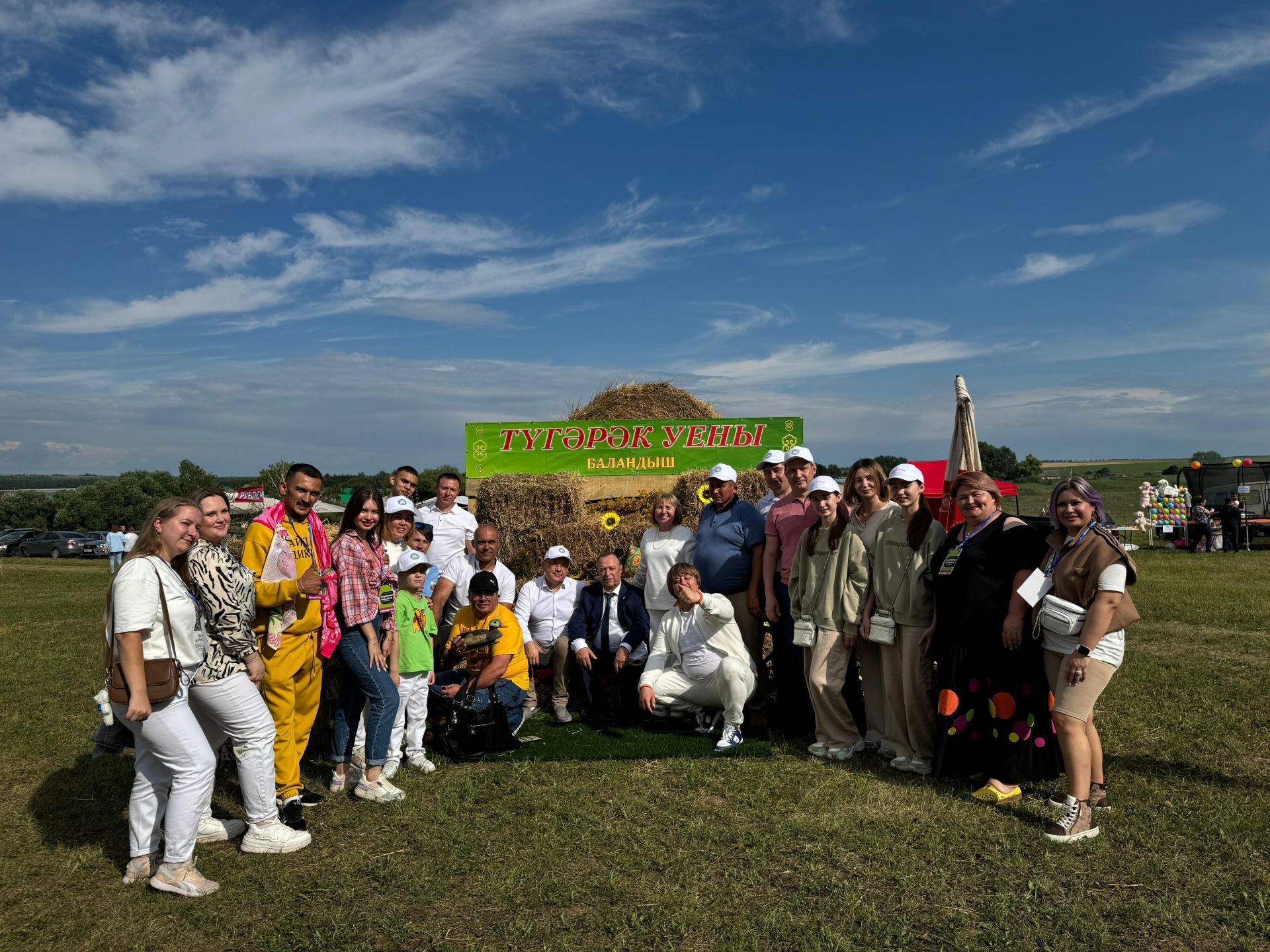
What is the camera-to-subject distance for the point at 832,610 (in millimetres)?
5602

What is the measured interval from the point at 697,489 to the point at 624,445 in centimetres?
139

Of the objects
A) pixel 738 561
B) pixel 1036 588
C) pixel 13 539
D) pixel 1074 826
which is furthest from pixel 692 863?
pixel 13 539

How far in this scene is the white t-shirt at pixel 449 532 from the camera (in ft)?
24.1

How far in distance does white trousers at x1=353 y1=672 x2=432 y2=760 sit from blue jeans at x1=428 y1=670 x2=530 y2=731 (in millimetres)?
346

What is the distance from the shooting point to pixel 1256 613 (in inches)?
428

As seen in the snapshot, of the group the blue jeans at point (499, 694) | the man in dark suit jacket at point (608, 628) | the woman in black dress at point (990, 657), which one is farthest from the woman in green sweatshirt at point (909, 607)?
the blue jeans at point (499, 694)

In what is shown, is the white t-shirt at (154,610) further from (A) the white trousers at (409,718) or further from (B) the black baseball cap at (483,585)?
(B) the black baseball cap at (483,585)

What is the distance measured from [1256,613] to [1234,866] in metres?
8.84

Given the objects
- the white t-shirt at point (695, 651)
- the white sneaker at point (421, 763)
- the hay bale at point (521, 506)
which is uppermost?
the hay bale at point (521, 506)

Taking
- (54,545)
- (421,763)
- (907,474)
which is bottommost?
(54,545)

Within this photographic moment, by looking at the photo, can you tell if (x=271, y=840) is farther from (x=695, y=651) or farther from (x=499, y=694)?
(x=695, y=651)

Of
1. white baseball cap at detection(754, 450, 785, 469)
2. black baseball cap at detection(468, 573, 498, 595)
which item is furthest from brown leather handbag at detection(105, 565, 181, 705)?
white baseball cap at detection(754, 450, 785, 469)

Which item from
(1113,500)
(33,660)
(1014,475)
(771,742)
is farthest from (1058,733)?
(1014,475)

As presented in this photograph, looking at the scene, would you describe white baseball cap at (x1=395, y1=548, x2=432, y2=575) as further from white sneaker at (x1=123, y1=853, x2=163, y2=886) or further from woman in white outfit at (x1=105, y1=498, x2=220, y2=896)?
white sneaker at (x1=123, y1=853, x2=163, y2=886)
